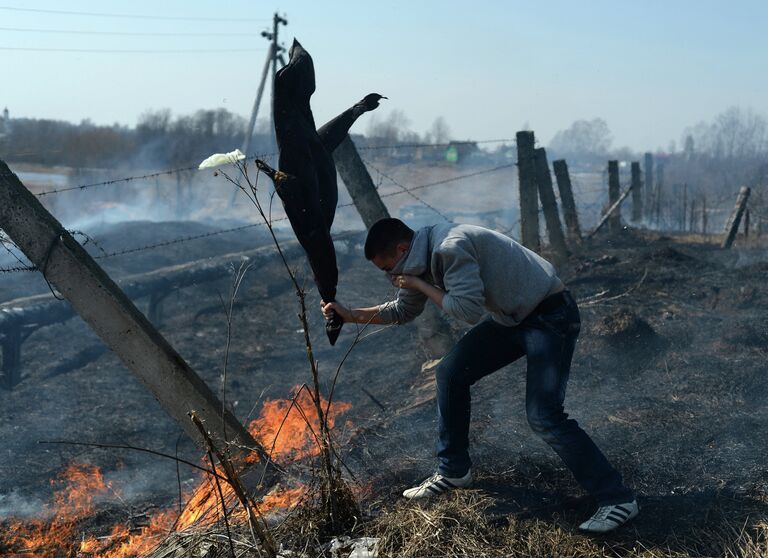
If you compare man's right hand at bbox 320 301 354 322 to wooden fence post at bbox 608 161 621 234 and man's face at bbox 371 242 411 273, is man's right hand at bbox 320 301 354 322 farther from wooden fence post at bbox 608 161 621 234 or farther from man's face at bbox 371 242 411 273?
wooden fence post at bbox 608 161 621 234

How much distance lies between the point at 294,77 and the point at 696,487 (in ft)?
10.8

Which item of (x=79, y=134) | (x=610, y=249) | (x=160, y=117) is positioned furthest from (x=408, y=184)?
(x=610, y=249)

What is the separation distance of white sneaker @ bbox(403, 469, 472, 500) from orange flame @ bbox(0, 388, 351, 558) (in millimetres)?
646

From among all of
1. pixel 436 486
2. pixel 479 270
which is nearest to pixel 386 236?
pixel 479 270

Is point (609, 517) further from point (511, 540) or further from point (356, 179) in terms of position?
point (356, 179)

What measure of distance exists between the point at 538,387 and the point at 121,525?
3236mm

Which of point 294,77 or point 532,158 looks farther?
point 532,158

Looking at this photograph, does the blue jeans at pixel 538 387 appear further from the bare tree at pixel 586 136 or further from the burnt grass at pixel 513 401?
the bare tree at pixel 586 136

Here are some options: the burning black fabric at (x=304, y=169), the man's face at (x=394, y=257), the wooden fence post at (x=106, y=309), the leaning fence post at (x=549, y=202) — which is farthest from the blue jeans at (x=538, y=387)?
the leaning fence post at (x=549, y=202)

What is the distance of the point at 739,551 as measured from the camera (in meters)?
3.17

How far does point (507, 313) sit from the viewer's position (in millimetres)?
3562

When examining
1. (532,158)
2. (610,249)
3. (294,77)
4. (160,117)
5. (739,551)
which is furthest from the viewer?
(160,117)

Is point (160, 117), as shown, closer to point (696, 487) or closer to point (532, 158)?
point (532, 158)

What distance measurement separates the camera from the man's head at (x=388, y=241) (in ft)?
Answer: 11.6
